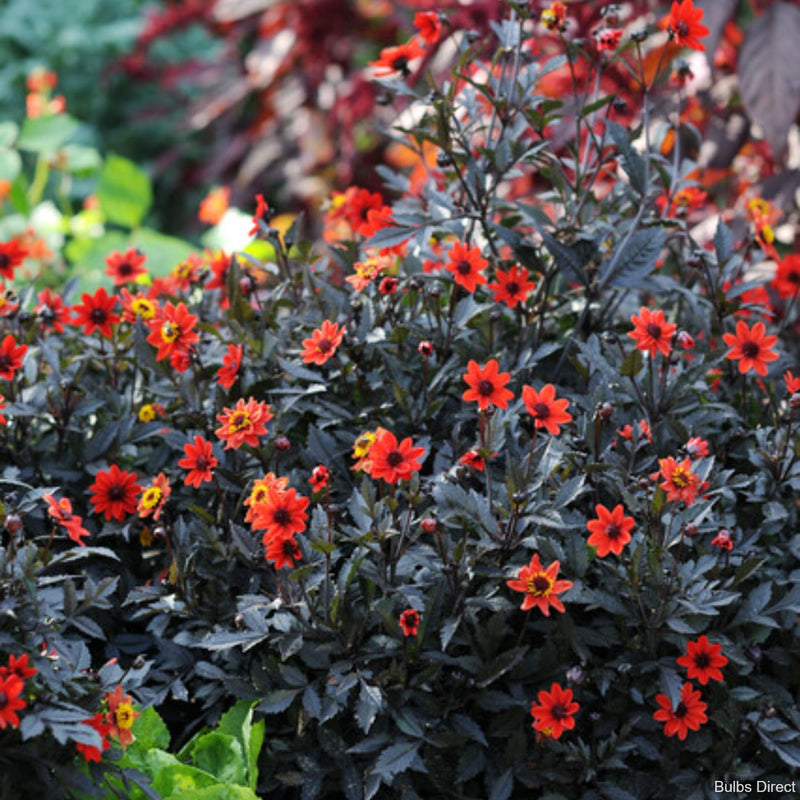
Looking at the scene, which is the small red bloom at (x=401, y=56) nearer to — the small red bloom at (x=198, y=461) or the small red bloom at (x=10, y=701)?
the small red bloom at (x=198, y=461)

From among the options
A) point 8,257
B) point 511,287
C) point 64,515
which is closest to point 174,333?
point 64,515

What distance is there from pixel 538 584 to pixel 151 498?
54 cm

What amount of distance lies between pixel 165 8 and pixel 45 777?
15.4 ft

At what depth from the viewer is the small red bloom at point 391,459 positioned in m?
1.29

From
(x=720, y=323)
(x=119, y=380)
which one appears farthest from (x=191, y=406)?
(x=720, y=323)

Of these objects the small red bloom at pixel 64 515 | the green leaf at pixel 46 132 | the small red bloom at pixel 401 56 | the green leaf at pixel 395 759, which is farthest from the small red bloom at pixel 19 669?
the green leaf at pixel 46 132

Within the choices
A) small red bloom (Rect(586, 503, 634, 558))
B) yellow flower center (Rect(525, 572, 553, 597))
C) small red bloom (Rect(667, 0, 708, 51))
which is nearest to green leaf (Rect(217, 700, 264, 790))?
yellow flower center (Rect(525, 572, 553, 597))

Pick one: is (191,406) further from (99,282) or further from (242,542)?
(99,282)

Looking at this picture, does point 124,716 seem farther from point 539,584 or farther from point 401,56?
point 401,56

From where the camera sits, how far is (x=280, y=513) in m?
1.29

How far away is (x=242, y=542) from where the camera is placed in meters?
1.43

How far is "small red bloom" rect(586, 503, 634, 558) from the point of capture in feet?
4.40

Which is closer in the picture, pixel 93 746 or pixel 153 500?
pixel 93 746

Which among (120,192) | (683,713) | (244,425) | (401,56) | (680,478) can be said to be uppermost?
(401,56)
